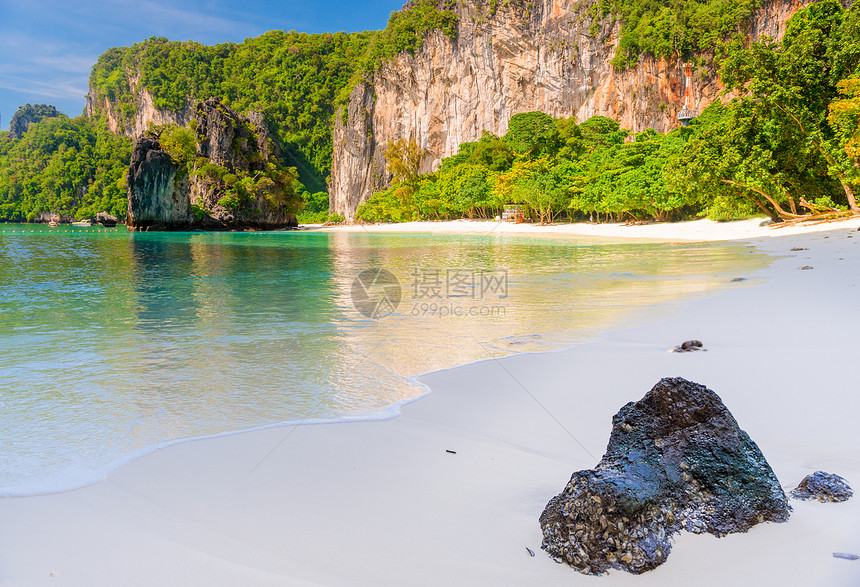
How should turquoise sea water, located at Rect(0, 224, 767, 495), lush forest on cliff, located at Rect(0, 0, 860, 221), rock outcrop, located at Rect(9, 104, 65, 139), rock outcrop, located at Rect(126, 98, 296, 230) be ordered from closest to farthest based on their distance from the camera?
turquoise sea water, located at Rect(0, 224, 767, 495) → lush forest on cliff, located at Rect(0, 0, 860, 221) → rock outcrop, located at Rect(126, 98, 296, 230) → rock outcrop, located at Rect(9, 104, 65, 139)

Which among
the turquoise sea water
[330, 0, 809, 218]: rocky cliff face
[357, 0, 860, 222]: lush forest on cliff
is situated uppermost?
[330, 0, 809, 218]: rocky cliff face

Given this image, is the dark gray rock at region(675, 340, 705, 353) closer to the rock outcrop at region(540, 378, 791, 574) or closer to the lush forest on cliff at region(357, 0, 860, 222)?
the rock outcrop at region(540, 378, 791, 574)

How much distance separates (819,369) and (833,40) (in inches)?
894

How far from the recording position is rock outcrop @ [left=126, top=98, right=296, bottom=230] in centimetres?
5566

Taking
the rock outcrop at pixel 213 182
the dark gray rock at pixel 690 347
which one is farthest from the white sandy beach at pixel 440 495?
the rock outcrop at pixel 213 182

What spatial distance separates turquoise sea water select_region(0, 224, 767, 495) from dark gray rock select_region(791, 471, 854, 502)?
2.37 m

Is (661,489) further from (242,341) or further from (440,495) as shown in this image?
(242,341)

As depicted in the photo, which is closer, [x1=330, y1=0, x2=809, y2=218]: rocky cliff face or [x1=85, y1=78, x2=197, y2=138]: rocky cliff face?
[x1=330, y1=0, x2=809, y2=218]: rocky cliff face

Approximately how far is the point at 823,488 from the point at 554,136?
6216 centimetres

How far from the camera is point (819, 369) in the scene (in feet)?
11.9

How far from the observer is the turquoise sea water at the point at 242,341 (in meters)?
3.34

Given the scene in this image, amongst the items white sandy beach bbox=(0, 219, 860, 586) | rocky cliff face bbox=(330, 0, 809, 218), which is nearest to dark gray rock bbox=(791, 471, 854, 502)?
white sandy beach bbox=(0, 219, 860, 586)

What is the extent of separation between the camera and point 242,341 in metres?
5.99

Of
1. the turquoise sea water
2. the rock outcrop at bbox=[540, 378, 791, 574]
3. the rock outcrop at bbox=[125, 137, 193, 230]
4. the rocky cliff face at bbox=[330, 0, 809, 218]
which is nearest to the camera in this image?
the rock outcrop at bbox=[540, 378, 791, 574]
